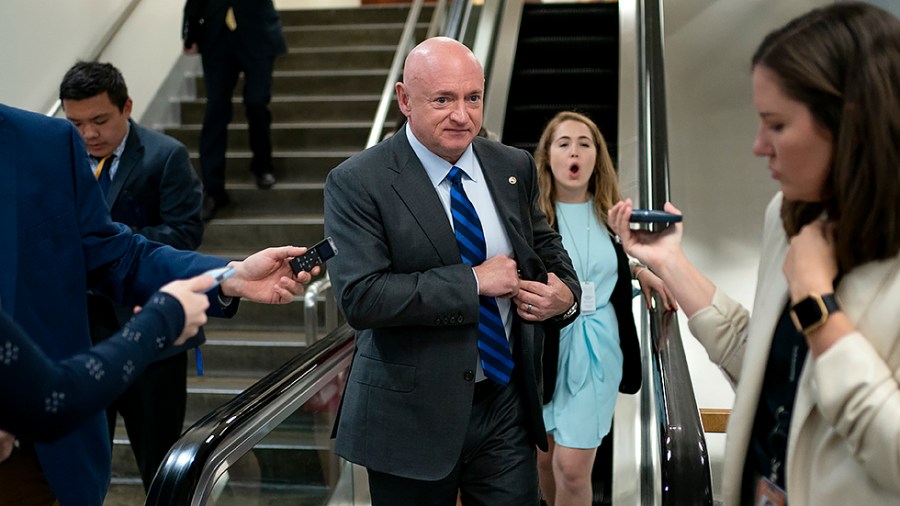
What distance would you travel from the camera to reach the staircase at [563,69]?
21.8ft

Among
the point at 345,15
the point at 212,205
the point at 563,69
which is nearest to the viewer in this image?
the point at 212,205

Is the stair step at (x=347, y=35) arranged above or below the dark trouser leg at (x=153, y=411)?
above

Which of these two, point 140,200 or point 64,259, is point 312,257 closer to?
point 64,259

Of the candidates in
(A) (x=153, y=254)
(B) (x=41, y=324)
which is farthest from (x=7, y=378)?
(A) (x=153, y=254)

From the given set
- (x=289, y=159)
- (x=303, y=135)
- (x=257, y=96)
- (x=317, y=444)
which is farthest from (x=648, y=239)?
(x=303, y=135)

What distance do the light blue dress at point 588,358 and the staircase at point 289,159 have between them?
152cm

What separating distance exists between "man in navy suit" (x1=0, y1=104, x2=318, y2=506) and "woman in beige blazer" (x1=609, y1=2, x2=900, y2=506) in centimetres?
108

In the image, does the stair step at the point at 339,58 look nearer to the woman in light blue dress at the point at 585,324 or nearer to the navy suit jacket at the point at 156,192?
the woman in light blue dress at the point at 585,324

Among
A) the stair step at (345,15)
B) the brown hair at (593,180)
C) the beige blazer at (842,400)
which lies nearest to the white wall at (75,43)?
the stair step at (345,15)

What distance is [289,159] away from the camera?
288 inches

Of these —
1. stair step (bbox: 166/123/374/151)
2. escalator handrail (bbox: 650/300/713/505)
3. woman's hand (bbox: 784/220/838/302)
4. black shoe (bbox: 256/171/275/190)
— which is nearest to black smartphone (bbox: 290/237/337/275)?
escalator handrail (bbox: 650/300/713/505)

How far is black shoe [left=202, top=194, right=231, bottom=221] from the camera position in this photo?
677 cm

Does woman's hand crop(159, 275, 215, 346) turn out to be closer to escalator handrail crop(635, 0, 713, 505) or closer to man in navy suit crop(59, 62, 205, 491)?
escalator handrail crop(635, 0, 713, 505)

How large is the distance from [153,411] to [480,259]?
167 cm
